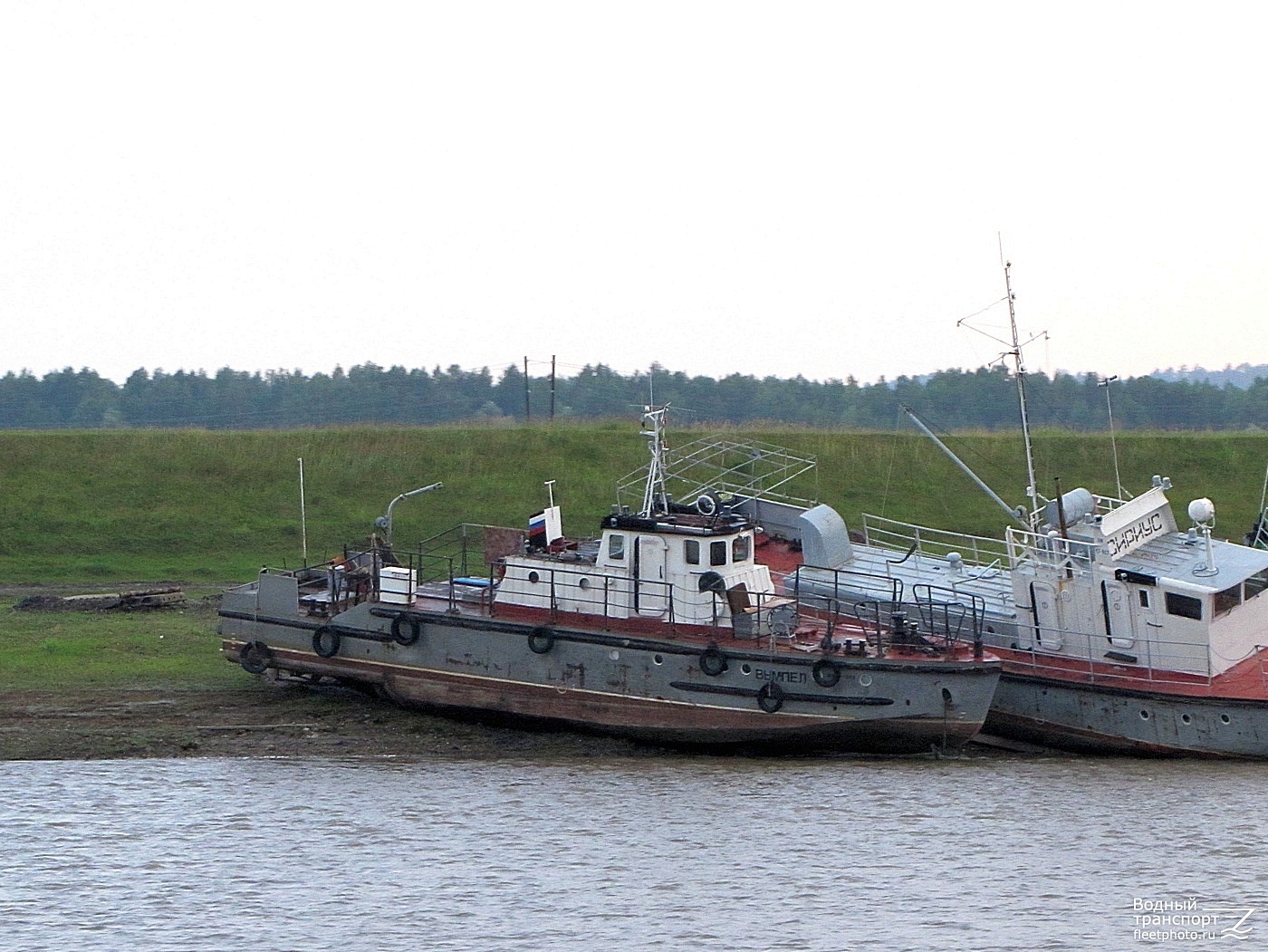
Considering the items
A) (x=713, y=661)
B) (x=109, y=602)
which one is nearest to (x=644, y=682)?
(x=713, y=661)

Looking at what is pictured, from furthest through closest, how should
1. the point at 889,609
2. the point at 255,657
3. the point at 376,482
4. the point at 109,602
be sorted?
the point at 376,482 < the point at 109,602 < the point at 889,609 < the point at 255,657

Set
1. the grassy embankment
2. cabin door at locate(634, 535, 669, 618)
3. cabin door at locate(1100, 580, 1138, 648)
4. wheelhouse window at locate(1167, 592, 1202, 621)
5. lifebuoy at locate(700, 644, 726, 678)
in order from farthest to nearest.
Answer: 1. the grassy embankment
2. cabin door at locate(634, 535, 669, 618)
3. cabin door at locate(1100, 580, 1138, 648)
4. wheelhouse window at locate(1167, 592, 1202, 621)
5. lifebuoy at locate(700, 644, 726, 678)

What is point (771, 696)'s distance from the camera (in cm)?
2177

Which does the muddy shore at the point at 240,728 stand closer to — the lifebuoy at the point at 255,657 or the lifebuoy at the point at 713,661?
the lifebuoy at the point at 255,657

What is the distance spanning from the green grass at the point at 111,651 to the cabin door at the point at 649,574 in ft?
21.2

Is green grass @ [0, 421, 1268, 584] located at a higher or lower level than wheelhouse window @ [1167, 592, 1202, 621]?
higher

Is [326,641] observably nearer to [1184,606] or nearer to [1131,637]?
[1131,637]

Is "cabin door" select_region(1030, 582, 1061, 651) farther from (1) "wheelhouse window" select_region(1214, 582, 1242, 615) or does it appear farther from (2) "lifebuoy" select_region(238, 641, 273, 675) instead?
(2) "lifebuoy" select_region(238, 641, 273, 675)

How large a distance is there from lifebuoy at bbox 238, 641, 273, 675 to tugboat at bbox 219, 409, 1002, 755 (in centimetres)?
3

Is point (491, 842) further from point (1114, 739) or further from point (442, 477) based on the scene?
point (442, 477)

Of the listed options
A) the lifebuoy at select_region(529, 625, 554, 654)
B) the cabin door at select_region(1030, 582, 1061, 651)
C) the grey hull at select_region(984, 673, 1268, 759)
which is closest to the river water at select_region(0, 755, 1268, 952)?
the grey hull at select_region(984, 673, 1268, 759)

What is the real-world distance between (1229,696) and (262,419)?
70183 mm

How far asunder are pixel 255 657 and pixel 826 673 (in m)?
8.35

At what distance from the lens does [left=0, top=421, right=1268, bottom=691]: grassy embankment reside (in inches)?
1438
